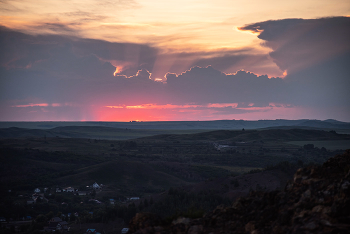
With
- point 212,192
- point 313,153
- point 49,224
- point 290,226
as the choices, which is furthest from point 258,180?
point 313,153

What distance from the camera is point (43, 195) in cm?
5059

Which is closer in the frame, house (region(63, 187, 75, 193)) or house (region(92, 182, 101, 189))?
house (region(63, 187, 75, 193))

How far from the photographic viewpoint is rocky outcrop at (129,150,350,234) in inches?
256

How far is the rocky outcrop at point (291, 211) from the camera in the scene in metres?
6.50

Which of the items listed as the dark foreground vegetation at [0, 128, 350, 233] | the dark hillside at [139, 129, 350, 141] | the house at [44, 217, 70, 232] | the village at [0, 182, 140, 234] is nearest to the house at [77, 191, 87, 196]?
the village at [0, 182, 140, 234]

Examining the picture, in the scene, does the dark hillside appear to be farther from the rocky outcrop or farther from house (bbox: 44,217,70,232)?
the rocky outcrop

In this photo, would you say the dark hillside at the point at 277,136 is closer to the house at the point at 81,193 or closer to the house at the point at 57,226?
the house at the point at 81,193

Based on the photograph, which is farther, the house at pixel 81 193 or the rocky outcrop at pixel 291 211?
the house at pixel 81 193

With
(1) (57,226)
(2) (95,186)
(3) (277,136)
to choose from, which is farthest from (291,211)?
(3) (277,136)

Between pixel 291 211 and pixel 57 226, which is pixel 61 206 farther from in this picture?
pixel 291 211

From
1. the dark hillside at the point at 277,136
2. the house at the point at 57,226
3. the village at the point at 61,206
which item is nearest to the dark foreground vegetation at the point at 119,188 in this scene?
the village at the point at 61,206

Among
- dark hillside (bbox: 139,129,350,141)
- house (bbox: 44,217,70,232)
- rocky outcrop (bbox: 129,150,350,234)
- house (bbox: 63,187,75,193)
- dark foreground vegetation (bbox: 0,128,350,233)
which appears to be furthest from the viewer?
dark hillside (bbox: 139,129,350,141)

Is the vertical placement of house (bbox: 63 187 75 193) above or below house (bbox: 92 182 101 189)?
below

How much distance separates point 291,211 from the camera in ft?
24.3
